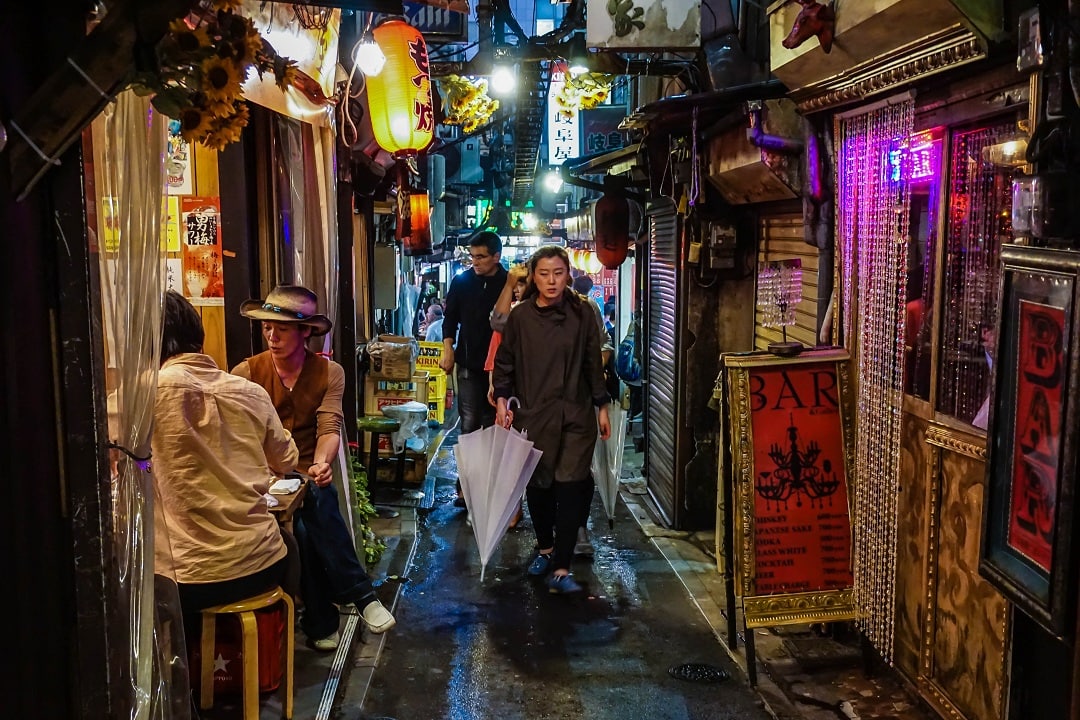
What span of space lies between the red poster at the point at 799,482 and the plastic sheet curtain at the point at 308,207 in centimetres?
380

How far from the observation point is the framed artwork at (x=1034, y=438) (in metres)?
3.27

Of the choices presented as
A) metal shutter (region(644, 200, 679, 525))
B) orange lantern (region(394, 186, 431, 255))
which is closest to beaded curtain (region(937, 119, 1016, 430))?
metal shutter (region(644, 200, 679, 525))

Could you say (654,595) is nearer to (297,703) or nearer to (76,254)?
(297,703)

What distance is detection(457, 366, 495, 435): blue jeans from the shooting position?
9.55 meters

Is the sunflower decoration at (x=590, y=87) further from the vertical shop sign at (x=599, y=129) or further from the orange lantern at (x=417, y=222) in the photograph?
the vertical shop sign at (x=599, y=129)

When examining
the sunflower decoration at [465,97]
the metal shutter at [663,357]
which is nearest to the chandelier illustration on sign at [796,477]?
the metal shutter at [663,357]

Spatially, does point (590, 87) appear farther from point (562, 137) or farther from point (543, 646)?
point (562, 137)

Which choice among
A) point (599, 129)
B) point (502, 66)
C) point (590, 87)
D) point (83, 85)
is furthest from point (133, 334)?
point (599, 129)

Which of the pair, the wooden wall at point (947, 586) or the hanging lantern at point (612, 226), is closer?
the wooden wall at point (947, 586)

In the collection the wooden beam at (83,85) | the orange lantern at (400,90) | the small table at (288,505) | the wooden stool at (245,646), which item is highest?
the orange lantern at (400,90)

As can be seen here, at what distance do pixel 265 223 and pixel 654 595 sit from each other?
4.40m

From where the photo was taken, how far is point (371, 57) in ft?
25.2

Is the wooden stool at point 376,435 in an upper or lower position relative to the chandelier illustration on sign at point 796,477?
lower

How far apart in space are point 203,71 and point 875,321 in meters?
4.22
